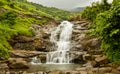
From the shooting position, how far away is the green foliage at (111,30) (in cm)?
2808

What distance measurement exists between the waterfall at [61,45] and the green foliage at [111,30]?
82.8ft

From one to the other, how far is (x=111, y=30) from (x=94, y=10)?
177 feet

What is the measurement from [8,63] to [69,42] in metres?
24.2

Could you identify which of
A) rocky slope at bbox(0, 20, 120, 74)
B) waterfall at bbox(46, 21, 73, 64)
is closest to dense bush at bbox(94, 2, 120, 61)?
rocky slope at bbox(0, 20, 120, 74)

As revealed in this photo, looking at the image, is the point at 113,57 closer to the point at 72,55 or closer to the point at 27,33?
the point at 72,55

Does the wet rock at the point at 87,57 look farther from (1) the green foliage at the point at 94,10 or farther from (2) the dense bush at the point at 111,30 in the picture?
(1) the green foliage at the point at 94,10

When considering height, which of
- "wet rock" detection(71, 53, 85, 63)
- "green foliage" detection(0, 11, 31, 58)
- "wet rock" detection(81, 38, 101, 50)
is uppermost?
"green foliage" detection(0, 11, 31, 58)

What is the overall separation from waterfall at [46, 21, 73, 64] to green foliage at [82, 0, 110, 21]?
8.81 m

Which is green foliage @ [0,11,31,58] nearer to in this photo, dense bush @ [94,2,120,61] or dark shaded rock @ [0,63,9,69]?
dark shaded rock @ [0,63,9,69]

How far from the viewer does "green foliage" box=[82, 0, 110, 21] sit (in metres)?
76.8

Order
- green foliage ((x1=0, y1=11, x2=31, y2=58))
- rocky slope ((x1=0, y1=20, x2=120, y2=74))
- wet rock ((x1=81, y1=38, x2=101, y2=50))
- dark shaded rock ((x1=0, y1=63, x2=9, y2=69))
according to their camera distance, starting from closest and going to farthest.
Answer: dark shaded rock ((x1=0, y1=63, x2=9, y2=69)), rocky slope ((x1=0, y1=20, x2=120, y2=74)), wet rock ((x1=81, y1=38, x2=101, y2=50)), green foliage ((x1=0, y1=11, x2=31, y2=58))

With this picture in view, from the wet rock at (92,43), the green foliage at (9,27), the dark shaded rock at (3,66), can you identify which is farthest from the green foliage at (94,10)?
the dark shaded rock at (3,66)

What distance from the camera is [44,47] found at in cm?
6166

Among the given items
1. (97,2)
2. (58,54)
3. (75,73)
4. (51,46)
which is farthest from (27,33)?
(75,73)
